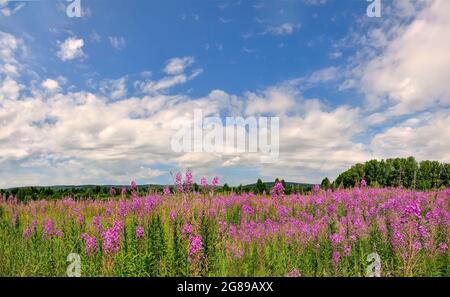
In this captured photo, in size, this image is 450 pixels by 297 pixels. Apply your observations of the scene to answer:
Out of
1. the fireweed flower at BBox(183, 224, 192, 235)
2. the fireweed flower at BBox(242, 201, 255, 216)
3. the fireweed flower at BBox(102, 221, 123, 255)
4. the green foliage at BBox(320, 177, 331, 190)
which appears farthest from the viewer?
the green foliage at BBox(320, 177, 331, 190)

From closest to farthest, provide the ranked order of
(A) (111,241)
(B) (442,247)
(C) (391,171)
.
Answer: (A) (111,241)
(B) (442,247)
(C) (391,171)

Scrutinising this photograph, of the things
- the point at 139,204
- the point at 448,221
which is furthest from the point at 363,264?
the point at 139,204

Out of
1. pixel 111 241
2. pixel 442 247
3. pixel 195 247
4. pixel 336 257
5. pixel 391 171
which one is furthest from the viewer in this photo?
pixel 391 171

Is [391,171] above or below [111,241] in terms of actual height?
above

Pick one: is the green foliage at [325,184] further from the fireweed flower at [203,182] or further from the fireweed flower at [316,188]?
the fireweed flower at [203,182]

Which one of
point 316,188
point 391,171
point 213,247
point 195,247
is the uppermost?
point 391,171

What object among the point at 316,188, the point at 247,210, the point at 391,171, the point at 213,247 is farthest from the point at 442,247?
the point at 391,171

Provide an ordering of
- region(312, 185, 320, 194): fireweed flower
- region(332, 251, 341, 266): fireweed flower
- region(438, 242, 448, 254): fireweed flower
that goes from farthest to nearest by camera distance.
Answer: region(312, 185, 320, 194): fireweed flower, region(438, 242, 448, 254): fireweed flower, region(332, 251, 341, 266): fireweed flower

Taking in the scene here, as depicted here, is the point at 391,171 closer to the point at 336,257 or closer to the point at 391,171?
the point at 391,171

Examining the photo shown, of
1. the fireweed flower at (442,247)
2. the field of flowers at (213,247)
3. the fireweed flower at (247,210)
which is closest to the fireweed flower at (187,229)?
the field of flowers at (213,247)

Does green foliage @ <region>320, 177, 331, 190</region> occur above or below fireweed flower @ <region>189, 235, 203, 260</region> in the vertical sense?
Result: above

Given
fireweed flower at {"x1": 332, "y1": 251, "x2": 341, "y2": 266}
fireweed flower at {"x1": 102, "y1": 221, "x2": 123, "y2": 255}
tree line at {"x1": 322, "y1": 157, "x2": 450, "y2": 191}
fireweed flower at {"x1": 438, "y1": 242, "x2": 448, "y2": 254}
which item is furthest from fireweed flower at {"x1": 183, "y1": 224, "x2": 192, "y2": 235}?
tree line at {"x1": 322, "y1": 157, "x2": 450, "y2": 191}

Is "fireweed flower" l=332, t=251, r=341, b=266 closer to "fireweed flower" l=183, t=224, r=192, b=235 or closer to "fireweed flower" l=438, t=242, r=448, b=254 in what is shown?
"fireweed flower" l=438, t=242, r=448, b=254
